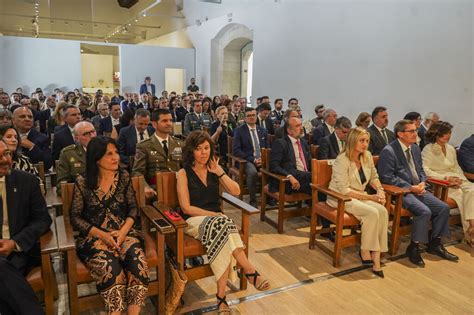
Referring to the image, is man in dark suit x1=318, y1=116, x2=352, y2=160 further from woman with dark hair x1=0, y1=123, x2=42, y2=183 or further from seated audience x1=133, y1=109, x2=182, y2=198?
woman with dark hair x1=0, y1=123, x2=42, y2=183

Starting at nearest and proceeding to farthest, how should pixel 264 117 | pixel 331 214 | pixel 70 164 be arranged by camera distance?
pixel 70 164
pixel 331 214
pixel 264 117

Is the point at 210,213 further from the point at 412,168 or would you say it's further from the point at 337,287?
the point at 412,168

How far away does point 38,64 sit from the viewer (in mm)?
12188

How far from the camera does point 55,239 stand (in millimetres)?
2121

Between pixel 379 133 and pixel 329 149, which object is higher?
pixel 379 133

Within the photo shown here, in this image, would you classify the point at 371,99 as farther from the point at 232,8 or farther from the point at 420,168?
the point at 232,8

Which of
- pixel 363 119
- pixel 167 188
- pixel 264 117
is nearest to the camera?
pixel 167 188

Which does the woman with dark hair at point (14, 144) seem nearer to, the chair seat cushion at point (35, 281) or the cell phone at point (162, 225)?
the chair seat cushion at point (35, 281)

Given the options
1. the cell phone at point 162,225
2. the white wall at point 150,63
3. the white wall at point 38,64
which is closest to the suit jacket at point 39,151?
the cell phone at point 162,225

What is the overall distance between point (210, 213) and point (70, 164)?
3.95 feet

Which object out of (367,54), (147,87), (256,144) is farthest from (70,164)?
(147,87)

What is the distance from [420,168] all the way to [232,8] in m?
9.30

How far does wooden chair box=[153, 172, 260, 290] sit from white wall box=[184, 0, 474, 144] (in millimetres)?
4560

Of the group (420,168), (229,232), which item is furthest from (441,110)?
(229,232)
